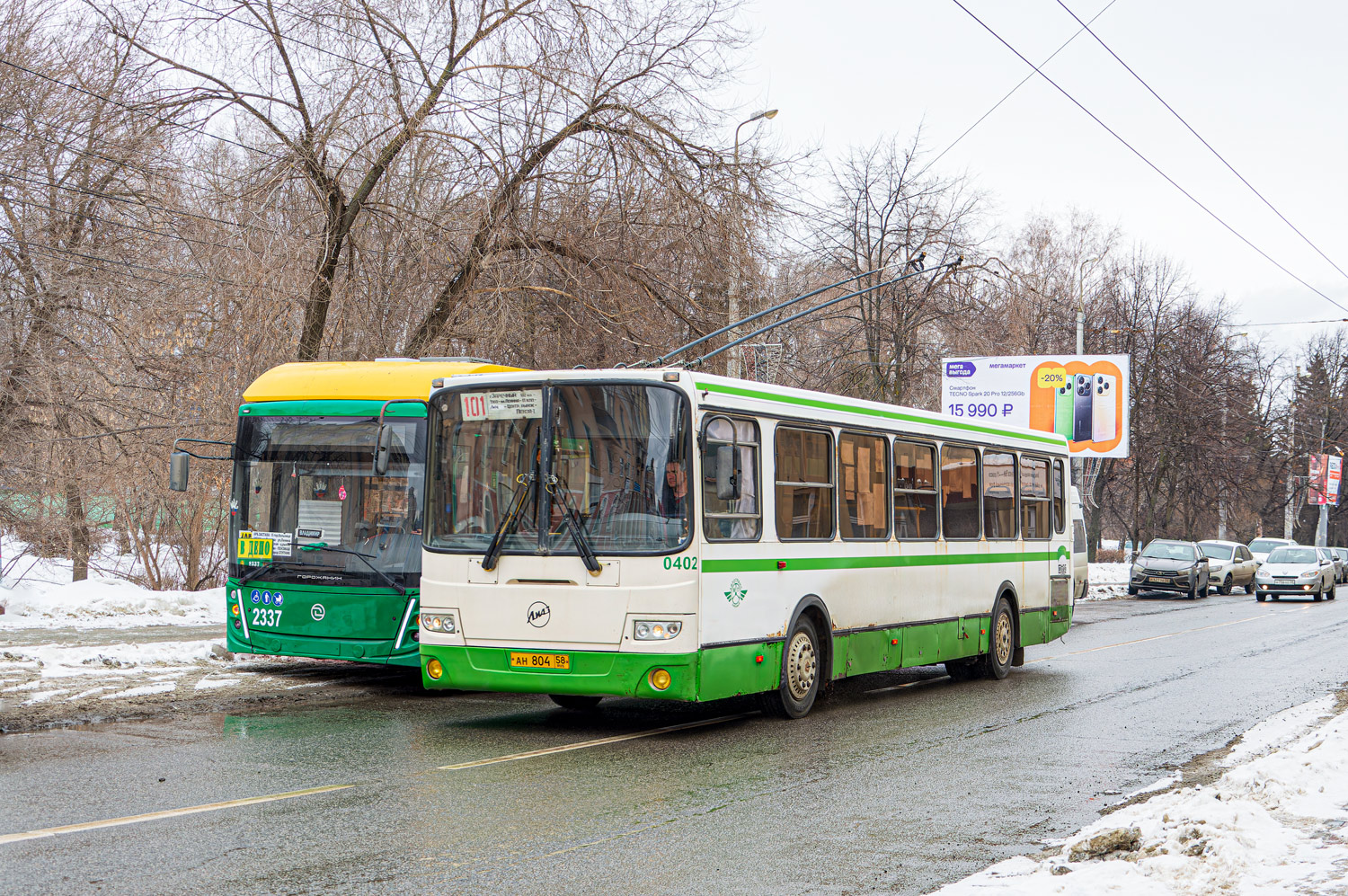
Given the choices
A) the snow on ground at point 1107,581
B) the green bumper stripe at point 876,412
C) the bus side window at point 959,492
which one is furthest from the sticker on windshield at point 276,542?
the snow on ground at point 1107,581

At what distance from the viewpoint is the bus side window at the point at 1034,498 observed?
1609 cm

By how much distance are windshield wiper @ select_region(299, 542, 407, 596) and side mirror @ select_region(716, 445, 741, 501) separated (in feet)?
13.2

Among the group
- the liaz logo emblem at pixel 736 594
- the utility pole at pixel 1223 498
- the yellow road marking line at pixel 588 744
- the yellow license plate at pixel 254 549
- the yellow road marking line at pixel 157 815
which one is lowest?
the yellow road marking line at pixel 588 744

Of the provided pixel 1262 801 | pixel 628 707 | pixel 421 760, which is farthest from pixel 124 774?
pixel 1262 801

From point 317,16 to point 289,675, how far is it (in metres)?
9.88

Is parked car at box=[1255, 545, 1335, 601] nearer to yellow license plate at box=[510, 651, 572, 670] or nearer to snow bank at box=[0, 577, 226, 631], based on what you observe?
snow bank at box=[0, 577, 226, 631]

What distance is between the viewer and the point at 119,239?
2255cm

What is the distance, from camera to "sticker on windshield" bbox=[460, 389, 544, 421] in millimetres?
10391

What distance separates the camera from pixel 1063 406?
134 feet

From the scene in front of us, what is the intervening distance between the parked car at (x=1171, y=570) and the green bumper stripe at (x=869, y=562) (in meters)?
23.7

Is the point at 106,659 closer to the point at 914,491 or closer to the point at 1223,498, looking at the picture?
the point at 914,491

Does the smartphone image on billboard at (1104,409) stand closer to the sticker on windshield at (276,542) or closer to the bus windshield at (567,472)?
the sticker on windshield at (276,542)

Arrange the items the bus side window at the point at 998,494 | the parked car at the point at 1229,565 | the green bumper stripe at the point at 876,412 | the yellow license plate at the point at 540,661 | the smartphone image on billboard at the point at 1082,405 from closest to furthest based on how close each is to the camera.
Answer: the yellow license plate at the point at 540,661, the green bumper stripe at the point at 876,412, the bus side window at the point at 998,494, the smartphone image on billboard at the point at 1082,405, the parked car at the point at 1229,565

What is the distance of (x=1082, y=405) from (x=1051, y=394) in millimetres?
1439
